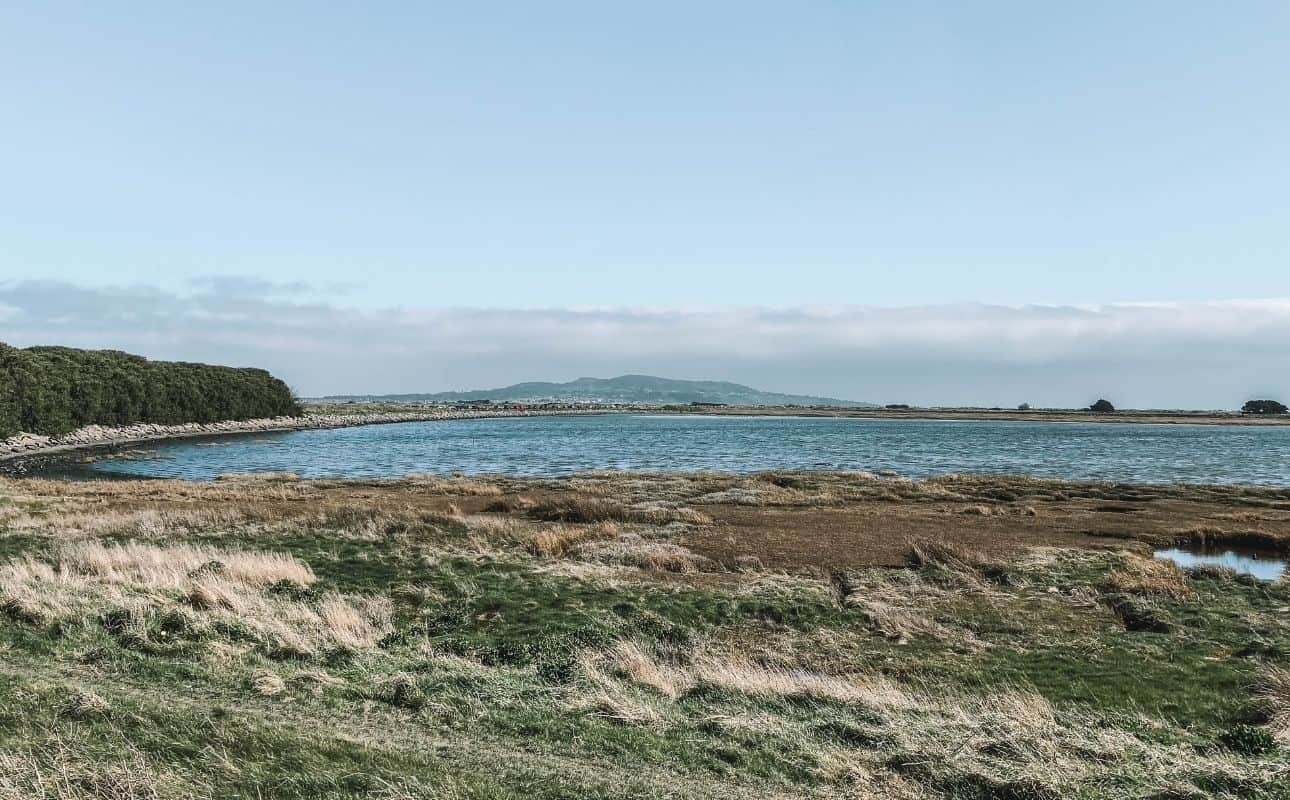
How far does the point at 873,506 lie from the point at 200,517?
105ft

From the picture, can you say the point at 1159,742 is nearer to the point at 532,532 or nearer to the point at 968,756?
the point at 968,756

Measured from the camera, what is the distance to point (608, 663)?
13539 mm

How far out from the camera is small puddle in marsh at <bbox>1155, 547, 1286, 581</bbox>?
87.1 feet

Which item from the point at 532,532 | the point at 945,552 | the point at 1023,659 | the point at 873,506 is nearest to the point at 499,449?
the point at 873,506

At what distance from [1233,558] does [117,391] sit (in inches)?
5108

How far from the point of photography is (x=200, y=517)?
29.4 metres

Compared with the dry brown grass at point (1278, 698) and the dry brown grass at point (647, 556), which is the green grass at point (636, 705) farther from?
the dry brown grass at point (647, 556)

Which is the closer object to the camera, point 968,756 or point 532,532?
point 968,756

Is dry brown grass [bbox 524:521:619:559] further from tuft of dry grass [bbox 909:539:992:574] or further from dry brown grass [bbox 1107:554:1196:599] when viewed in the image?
dry brown grass [bbox 1107:554:1196:599]

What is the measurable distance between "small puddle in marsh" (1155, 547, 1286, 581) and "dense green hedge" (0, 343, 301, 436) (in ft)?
331

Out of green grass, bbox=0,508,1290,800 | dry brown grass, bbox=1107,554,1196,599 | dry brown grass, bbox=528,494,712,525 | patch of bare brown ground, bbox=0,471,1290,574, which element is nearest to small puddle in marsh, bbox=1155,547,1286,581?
patch of bare brown ground, bbox=0,471,1290,574

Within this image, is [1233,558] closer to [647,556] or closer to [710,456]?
[647,556]

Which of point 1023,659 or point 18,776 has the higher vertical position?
point 18,776

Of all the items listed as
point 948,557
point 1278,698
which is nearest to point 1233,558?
point 948,557
